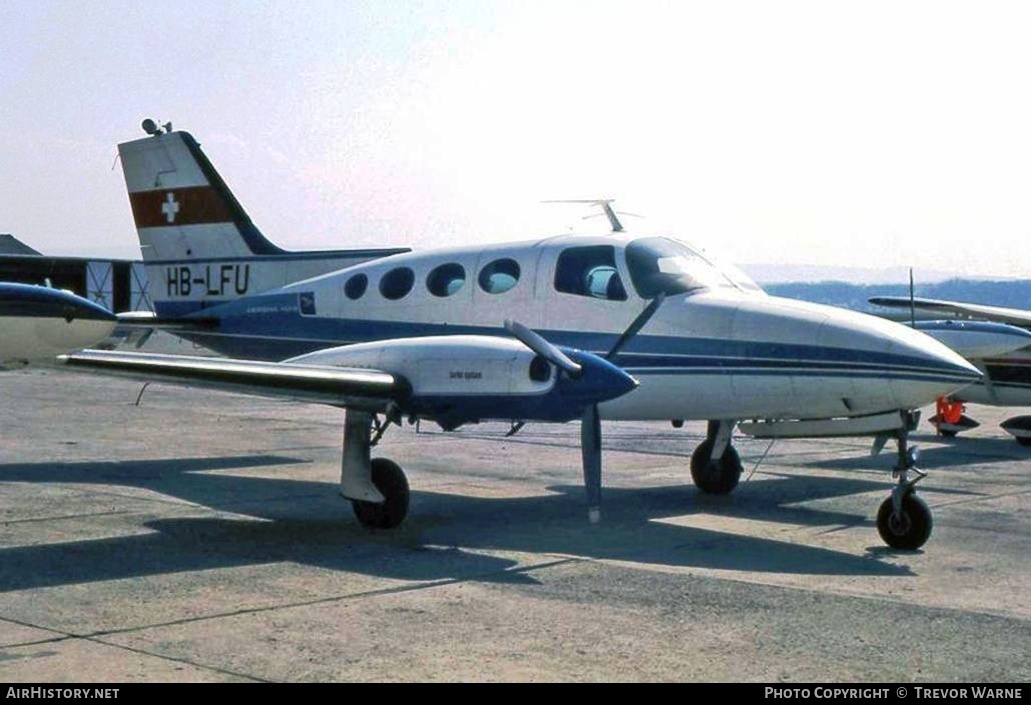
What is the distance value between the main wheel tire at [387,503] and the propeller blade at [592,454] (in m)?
1.75

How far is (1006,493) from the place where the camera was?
16.2 m

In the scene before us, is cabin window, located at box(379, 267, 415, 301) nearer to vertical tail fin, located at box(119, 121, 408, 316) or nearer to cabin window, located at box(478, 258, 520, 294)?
cabin window, located at box(478, 258, 520, 294)

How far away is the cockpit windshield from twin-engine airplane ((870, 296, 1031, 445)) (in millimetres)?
6915

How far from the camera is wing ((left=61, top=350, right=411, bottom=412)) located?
1143 cm

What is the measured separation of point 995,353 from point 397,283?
940 cm

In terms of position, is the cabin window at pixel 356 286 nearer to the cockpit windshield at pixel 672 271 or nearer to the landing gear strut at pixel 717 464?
the cockpit windshield at pixel 672 271

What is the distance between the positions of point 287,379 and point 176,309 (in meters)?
7.32

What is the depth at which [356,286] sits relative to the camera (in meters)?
15.6

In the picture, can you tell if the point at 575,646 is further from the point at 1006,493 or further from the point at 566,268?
the point at 1006,493

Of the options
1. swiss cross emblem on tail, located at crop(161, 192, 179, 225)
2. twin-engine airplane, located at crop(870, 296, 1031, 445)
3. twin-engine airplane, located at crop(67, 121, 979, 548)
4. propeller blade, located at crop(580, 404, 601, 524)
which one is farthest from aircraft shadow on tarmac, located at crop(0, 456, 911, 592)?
twin-engine airplane, located at crop(870, 296, 1031, 445)

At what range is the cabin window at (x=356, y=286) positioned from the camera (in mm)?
15523

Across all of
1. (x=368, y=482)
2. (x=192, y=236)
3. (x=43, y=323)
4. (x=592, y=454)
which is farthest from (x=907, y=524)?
(x=192, y=236)
